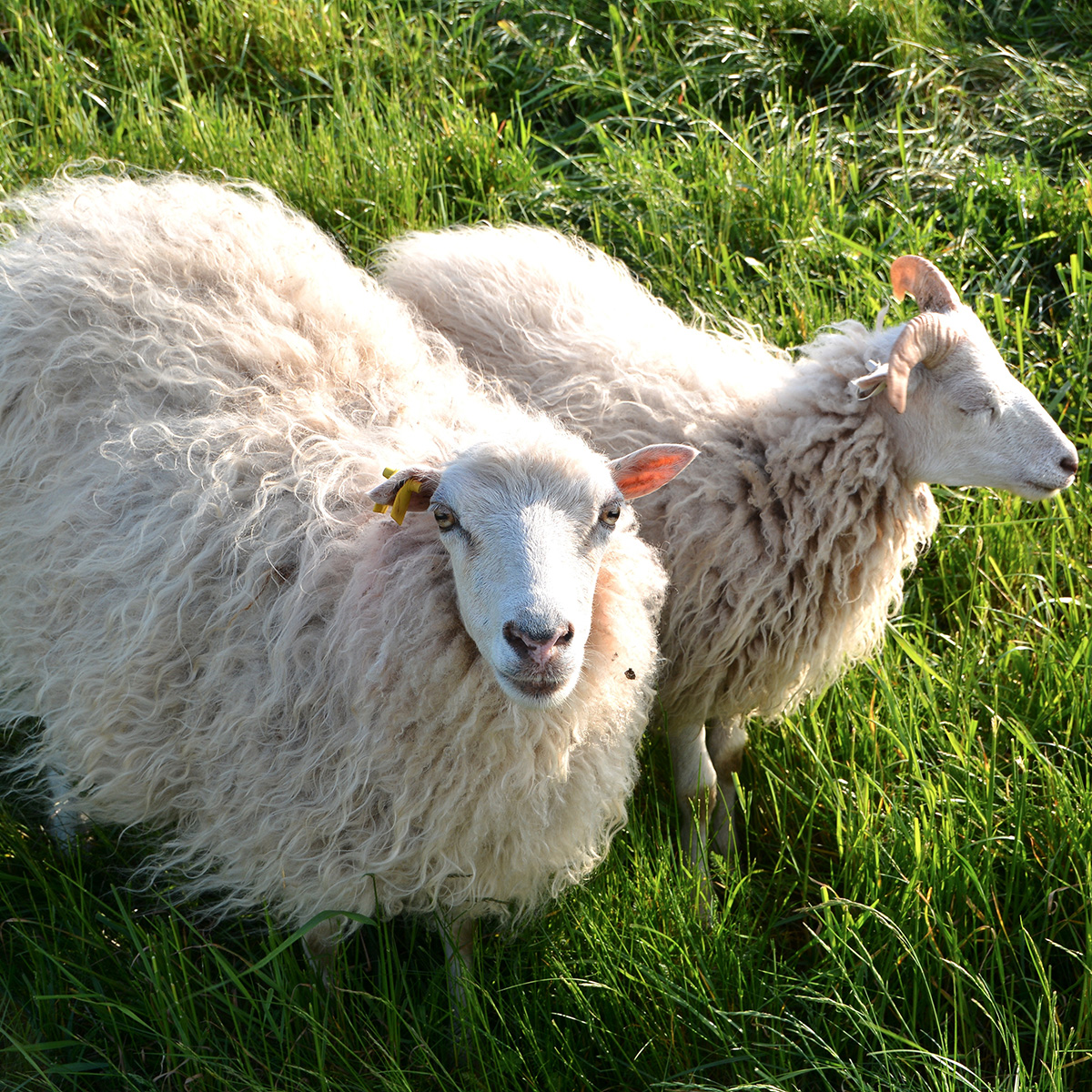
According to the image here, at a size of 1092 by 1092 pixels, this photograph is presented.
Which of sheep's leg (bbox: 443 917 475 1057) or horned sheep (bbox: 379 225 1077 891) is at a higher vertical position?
horned sheep (bbox: 379 225 1077 891)

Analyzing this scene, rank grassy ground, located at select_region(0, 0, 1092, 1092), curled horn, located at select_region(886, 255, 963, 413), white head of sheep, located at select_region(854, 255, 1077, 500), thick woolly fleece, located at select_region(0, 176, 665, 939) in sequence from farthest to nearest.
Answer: white head of sheep, located at select_region(854, 255, 1077, 500) < curled horn, located at select_region(886, 255, 963, 413) < grassy ground, located at select_region(0, 0, 1092, 1092) < thick woolly fleece, located at select_region(0, 176, 665, 939)

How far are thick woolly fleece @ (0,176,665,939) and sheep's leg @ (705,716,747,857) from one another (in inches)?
23.4

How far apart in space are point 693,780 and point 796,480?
90 centimetres

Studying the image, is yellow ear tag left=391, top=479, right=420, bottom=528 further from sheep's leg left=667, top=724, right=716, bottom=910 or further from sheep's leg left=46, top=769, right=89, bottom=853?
sheep's leg left=46, top=769, right=89, bottom=853

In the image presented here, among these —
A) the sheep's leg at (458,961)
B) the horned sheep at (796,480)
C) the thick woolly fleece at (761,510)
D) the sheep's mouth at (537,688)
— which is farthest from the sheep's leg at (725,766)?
the sheep's mouth at (537,688)

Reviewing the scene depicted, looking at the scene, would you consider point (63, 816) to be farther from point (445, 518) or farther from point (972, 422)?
point (972, 422)

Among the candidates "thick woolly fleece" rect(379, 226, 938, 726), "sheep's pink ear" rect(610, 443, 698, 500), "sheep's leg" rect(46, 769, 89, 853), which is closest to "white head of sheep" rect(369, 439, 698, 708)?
"sheep's pink ear" rect(610, 443, 698, 500)

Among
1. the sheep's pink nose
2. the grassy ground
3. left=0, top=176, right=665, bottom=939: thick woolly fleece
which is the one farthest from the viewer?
the grassy ground

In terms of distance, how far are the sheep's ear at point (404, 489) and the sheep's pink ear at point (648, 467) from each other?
1.38ft

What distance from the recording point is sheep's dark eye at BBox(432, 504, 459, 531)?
2.33 meters

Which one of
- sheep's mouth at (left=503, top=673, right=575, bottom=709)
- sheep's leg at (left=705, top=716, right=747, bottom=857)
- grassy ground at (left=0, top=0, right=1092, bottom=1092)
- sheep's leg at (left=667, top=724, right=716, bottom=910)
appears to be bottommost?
sheep's leg at (left=705, top=716, right=747, bottom=857)

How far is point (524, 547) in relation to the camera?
2211 millimetres

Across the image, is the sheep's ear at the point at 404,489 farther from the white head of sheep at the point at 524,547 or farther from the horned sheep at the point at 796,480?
the horned sheep at the point at 796,480

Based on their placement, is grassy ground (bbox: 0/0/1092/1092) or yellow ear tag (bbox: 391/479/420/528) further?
grassy ground (bbox: 0/0/1092/1092)
